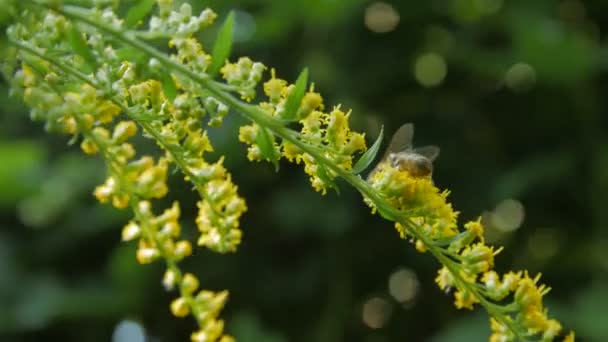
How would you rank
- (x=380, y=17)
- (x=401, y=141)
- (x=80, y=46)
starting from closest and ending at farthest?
(x=80, y=46) < (x=401, y=141) < (x=380, y=17)

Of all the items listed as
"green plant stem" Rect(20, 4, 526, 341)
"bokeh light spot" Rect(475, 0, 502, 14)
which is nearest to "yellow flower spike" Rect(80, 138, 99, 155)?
"green plant stem" Rect(20, 4, 526, 341)

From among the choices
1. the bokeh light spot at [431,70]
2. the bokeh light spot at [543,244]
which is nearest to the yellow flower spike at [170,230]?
the bokeh light spot at [543,244]

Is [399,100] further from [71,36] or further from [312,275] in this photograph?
[71,36]

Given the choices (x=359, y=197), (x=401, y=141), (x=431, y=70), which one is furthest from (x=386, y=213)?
(x=431, y=70)

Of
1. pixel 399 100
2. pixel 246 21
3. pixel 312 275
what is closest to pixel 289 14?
pixel 246 21

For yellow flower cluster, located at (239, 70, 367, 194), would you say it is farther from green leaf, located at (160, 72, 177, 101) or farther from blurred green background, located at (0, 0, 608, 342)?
blurred green background, located at (0, 0, 608, 342)

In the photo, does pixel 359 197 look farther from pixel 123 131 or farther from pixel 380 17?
pixel 123 131
